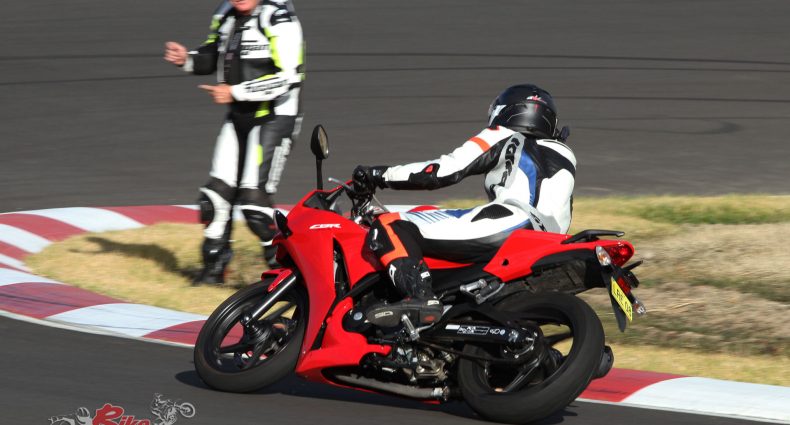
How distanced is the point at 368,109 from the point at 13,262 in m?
6.19

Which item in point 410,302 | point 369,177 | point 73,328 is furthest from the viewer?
point 73,328

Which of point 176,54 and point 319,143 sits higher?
point 176,54

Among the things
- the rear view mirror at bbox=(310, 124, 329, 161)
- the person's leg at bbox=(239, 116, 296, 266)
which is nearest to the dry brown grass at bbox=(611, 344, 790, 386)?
the rear view mirror at bbox=(310, 124, 329, 161)

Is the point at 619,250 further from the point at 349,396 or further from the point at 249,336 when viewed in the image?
the point at 249,336

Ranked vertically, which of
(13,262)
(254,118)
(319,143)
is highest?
(319,143)

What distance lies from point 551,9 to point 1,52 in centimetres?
803

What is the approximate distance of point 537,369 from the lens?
17.4 ft

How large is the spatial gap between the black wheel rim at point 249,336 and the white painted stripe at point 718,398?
4.92 feet

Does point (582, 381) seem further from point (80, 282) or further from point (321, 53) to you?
point (321, 53)

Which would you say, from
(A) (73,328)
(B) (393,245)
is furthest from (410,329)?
(A) (73,328)

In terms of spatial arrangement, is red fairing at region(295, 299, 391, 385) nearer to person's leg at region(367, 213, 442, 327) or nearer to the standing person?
person's leg at region(367, 213, 442, 327)

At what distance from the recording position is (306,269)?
584cm

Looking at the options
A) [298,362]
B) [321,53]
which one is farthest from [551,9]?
[298,362]

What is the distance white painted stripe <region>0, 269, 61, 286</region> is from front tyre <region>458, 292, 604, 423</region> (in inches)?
145
